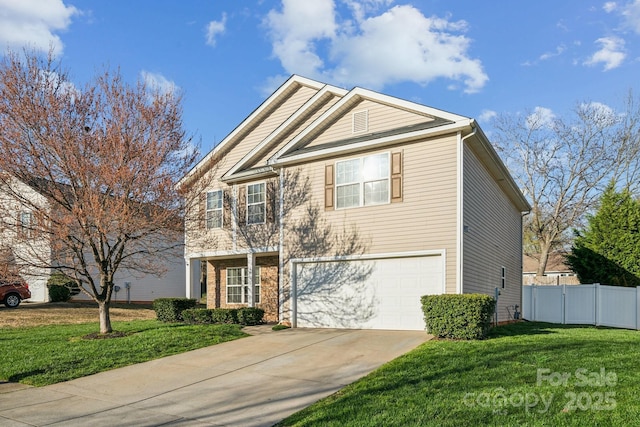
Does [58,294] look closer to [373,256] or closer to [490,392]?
[373,256]

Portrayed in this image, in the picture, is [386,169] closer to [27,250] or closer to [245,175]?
[245,175]

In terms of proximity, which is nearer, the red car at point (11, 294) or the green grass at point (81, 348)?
the green grass at point (81, 348)

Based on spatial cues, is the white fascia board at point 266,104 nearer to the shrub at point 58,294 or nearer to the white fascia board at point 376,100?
the white fascia board at point 376,100

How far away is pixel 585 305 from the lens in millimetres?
19203

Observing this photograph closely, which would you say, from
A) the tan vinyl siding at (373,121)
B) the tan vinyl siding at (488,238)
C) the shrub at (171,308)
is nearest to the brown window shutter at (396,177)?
the tan vinyl siding at (373,121)

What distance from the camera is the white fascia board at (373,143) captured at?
12.6 metres

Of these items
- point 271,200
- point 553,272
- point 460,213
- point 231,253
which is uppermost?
point 271,200

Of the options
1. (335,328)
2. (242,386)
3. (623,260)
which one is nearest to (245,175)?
(335,328)

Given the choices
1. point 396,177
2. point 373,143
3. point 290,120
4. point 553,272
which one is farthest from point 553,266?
point 373,143

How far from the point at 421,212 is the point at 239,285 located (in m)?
8.80

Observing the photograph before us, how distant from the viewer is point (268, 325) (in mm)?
15789

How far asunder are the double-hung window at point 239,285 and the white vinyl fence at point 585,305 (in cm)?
1199

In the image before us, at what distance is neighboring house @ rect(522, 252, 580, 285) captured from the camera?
1353 inches

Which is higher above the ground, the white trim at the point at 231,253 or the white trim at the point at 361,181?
the white trim at the point at 361,181
